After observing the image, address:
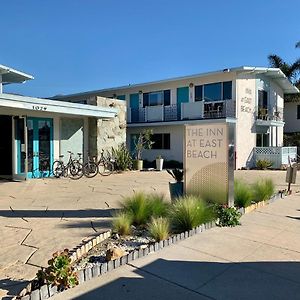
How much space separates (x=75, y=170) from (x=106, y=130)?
349 cm

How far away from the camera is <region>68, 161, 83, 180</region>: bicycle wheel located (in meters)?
15.0

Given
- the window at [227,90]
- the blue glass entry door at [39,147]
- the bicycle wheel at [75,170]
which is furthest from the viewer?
the window at [227,90]

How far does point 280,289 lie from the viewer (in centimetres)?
375

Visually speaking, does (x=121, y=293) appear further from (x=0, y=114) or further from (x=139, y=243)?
(x=0, y=114)

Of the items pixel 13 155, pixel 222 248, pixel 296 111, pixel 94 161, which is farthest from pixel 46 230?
pixel 296 111

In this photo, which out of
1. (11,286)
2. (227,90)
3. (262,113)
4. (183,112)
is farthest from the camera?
(262,113)

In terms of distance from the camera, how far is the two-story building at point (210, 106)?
22.0 m

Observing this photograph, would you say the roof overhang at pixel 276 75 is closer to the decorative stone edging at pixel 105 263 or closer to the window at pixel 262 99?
the window at pixel 262 99

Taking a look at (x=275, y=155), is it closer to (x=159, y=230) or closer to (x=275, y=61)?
(x=275, y=61)

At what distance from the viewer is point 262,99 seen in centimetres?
2477

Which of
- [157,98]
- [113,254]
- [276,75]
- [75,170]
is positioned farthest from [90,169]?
[276,75]

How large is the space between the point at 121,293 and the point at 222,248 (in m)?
2.07

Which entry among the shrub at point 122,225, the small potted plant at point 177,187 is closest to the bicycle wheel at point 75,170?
the small potted plant at point 177,187

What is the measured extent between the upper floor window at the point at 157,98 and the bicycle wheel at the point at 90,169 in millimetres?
10759
